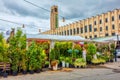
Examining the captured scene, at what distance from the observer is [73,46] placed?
2102 centimetres

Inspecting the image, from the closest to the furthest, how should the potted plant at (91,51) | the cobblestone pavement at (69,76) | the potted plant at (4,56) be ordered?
the cobblestone pavement at (69,76)
the potted plant at (4,56)
the potted plant at (91,51)

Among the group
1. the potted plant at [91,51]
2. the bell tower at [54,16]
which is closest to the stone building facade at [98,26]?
the bell tower at [54,16]

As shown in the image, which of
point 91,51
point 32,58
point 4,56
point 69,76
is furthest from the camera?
point 91,51

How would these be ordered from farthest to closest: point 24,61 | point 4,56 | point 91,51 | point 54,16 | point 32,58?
point 54,16 → point 91,51 → point 32,58 → point 24,61 → point 4,56

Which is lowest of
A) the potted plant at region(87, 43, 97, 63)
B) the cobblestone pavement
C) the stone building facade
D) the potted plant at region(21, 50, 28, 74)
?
the cobblestone pavement

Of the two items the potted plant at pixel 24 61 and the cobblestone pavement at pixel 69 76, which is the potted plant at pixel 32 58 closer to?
the potted plant at pixel 24 61

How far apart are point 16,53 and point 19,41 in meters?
0.94

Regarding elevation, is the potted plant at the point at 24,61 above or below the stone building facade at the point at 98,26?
below

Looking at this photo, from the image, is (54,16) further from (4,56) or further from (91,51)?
(4,56)

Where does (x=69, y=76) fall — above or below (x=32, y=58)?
below

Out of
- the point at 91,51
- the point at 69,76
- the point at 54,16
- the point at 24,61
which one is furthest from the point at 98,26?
the point at 69,76

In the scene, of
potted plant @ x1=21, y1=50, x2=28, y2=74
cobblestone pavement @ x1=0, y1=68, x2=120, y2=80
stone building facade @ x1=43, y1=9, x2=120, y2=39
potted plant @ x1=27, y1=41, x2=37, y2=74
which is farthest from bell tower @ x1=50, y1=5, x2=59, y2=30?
cobblestone pavement @ x1=0, y1=68, x2=120, y2=80

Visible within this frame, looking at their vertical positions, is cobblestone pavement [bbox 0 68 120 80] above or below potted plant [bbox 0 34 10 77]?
below

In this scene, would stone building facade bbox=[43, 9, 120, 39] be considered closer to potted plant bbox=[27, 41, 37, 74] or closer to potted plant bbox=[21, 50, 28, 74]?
potted plant bbox=[27, 41, 37, 74]
